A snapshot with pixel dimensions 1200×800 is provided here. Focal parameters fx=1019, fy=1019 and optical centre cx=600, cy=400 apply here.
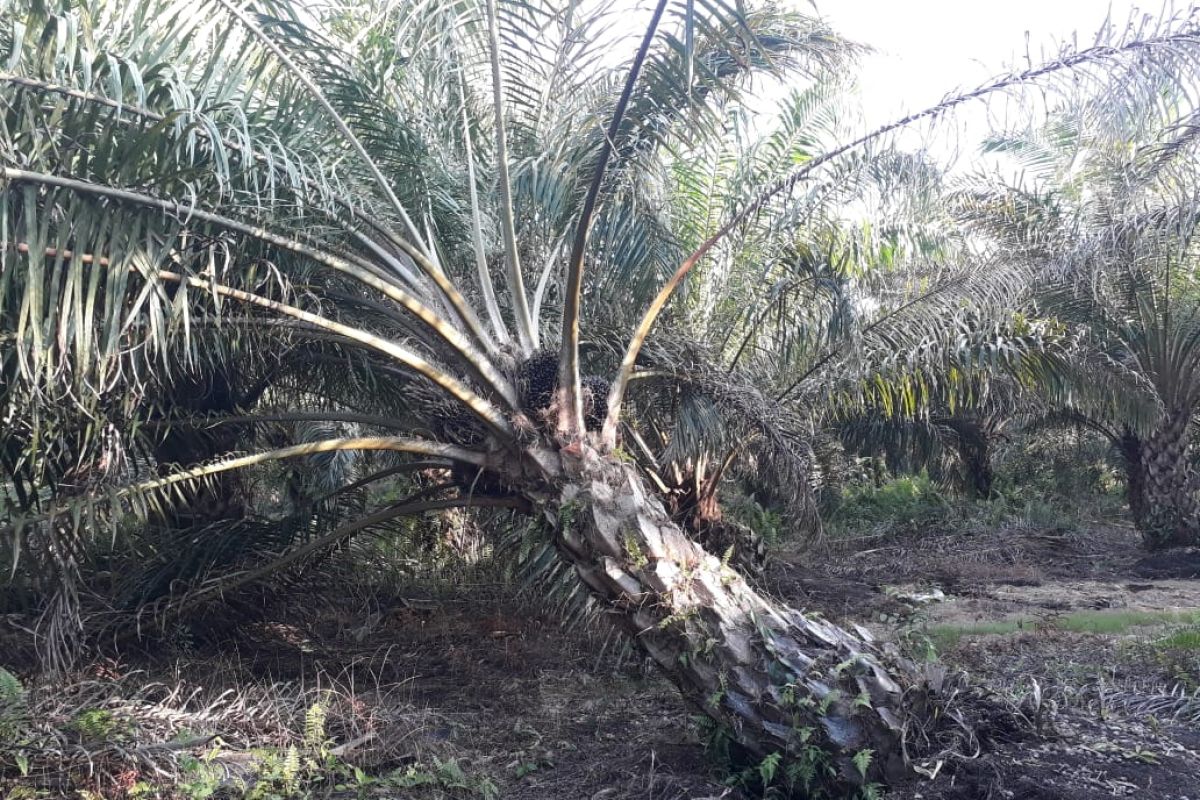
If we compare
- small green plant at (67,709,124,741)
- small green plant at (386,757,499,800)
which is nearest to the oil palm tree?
small green plant at (386,757,499,800)

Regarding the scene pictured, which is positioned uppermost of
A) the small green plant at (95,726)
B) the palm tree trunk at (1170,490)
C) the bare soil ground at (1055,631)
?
the palm tree trunk at (1170,490)

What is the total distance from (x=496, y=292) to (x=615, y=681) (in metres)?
2.76

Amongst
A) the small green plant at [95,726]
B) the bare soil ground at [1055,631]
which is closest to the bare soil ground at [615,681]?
the bare soil ground at [1055,631]

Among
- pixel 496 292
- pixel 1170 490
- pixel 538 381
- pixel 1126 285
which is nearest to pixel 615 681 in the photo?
pixel 538 381

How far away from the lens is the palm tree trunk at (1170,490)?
37.2 feet

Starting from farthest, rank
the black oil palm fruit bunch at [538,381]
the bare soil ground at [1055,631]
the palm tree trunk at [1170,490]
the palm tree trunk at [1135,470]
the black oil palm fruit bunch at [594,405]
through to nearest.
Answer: the palm tree trunk at [1135,470] → the palm tree trunk at [1170,490] → the black oil palm fruit bunch at [594,405] → the black oil palm fruit bunch at [538,381] → the bare soil ground at [1055,631]

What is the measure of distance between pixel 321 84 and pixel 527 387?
7.44 ft

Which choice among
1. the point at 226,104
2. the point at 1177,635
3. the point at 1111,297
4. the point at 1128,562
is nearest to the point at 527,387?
the point at 226,104

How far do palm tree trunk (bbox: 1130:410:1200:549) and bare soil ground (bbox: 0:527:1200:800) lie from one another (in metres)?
0.95

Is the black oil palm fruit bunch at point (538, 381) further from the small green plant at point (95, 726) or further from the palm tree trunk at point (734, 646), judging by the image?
the small green plant at point (95, 726)

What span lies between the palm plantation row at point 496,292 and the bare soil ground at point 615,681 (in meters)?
0.49

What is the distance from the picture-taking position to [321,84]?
600cm

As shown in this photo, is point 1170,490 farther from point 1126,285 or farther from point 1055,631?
point 1055,631

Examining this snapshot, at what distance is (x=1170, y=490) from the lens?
11.6 metres
